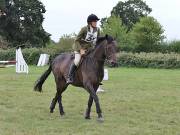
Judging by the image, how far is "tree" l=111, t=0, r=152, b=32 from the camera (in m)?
100

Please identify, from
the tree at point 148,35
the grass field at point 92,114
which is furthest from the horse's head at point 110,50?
the tree at point 148,35

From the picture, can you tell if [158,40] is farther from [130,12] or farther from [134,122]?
[134,122]

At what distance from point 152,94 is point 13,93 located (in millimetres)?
5206

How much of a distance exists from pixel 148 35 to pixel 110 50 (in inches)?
2097

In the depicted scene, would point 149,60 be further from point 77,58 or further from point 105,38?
point 105,38

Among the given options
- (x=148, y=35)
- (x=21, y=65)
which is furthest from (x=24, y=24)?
(x=21, y=65)

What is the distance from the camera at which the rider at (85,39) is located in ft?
35.5

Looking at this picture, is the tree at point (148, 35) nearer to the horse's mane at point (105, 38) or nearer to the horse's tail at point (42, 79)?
the horse's tail at point (42, 79)

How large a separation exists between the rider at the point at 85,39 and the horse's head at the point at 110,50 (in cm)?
44

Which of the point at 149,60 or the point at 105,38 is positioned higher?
the point at 105,38

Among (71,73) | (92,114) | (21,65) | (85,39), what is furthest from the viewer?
(21,65)

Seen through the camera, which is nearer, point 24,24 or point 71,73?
point 71,73

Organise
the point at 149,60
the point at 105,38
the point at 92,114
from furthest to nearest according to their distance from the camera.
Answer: the point at 149,60 < the point at 92,114 < the point at 105,38

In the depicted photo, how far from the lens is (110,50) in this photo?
10375 mm
